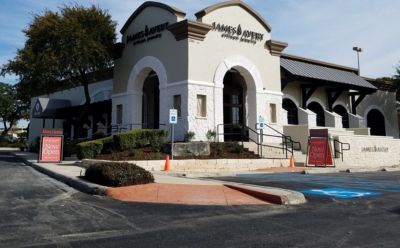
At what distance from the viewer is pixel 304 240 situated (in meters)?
5.98

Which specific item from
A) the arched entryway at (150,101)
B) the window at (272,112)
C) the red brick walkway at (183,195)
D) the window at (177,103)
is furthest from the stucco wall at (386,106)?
the red brick walkway at (183,195)

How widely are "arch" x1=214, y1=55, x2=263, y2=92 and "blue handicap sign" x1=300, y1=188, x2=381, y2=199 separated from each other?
13.2 meters

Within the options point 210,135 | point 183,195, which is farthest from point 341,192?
point 210,135

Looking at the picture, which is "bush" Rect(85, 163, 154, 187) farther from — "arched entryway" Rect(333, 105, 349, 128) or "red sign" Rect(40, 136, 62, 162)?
"arched entryway" Rect(333, 105, 349, 128)

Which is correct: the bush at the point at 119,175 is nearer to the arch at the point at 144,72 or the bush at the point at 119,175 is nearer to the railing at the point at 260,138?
the railing at the point at 260,138

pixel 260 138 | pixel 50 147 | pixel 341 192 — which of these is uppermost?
pixel 260 138

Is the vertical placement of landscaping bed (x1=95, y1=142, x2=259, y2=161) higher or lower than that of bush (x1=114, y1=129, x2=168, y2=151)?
lower

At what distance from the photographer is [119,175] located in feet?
35.0

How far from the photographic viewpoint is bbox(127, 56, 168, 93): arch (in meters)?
Answer: 24.5

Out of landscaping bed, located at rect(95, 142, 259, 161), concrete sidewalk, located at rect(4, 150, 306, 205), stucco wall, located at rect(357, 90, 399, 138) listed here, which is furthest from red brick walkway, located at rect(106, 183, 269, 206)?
stucco wall, located at rect(357, 90, 399, 138)

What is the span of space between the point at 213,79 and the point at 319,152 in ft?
23.5

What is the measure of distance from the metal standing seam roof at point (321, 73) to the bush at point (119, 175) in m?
20.3

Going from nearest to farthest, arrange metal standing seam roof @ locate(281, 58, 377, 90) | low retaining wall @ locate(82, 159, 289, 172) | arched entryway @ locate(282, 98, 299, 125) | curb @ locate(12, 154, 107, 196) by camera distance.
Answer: curb @ locate(12, 154, 107, 196) < low retaining wall @ locate(82, 159, 289, 172) < metal standing seam roof @ locate(281, 58, 377, 90) < arched entryway @ locate(282, 98, 299, 125)

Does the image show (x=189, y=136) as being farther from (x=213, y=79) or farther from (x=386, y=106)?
(x=386, y=106)
